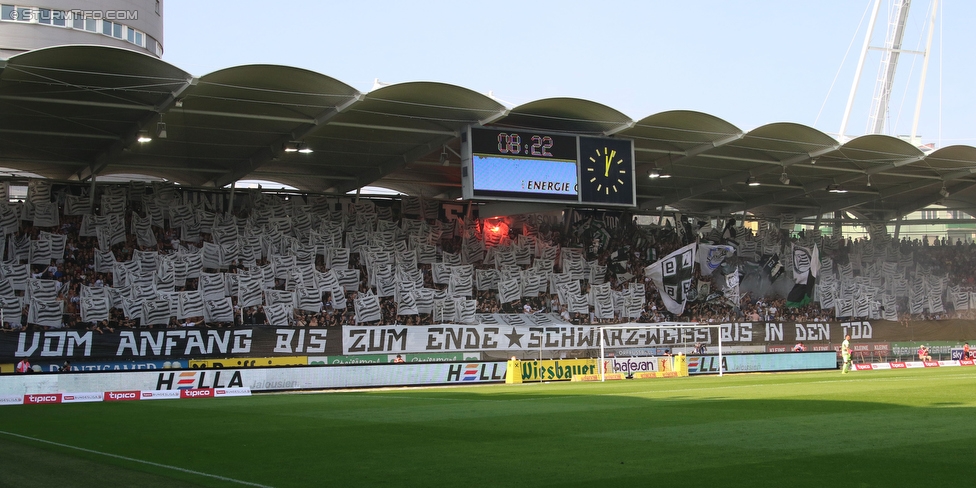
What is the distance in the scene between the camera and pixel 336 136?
3775 cm

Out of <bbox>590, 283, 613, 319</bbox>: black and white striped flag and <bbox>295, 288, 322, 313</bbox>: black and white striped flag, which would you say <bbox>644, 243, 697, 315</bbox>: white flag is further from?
<bbox>295, 288, 322, 313</bbox>: black and white striped flag

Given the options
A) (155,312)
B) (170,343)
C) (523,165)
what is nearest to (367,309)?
(155,312)

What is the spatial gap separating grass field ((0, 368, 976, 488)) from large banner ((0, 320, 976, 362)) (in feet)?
30.3

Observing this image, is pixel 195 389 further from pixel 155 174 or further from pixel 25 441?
pixel 155 174

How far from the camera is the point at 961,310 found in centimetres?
5538

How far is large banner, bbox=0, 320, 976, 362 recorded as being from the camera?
32.5 meters

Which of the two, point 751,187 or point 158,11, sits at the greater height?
point 158,11

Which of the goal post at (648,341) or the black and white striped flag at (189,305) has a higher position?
the black and white striped flag at (189,305)

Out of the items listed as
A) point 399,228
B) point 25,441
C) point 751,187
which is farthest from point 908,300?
point 25,441

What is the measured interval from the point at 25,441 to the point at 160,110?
60.4 ft

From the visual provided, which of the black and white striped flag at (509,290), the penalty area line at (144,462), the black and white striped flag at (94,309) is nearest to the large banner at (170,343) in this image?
the black and white striped flag at (94,309)

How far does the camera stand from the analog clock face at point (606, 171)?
3738 cm

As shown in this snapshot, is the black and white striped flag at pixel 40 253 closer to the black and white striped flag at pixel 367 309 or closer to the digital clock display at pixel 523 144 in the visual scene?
the black and white striped flag at pixel 367 309

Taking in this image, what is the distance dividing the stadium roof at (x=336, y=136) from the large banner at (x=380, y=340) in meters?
7.45
